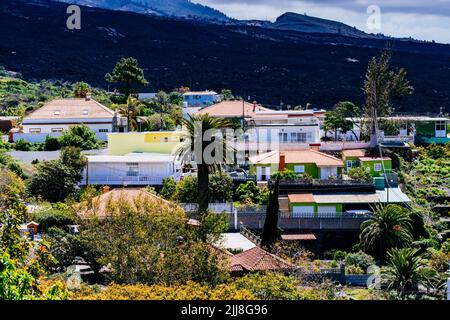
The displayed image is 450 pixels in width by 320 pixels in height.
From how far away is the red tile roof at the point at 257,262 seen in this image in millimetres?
24672

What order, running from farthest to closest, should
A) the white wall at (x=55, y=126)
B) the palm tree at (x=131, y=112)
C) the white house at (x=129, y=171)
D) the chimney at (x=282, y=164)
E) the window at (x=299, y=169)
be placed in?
the palm tree at (x=131, y=112), the white wall at (x=55, y=126), the window at (x=299, y=169), the chimney at (x=282, y=164), the white house at (x=129, y=171)

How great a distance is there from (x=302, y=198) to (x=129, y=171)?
8430 mm

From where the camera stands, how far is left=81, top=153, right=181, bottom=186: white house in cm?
4019

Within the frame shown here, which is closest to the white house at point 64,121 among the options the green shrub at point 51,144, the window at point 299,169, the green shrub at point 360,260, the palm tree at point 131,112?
the palm tree at point 131,112

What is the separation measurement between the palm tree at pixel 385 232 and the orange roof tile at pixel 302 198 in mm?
3874

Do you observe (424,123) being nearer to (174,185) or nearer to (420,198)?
(420,198)

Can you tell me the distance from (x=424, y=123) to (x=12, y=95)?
143 feet

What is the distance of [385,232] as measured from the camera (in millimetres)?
33125

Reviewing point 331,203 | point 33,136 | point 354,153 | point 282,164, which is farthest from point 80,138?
point 331,203

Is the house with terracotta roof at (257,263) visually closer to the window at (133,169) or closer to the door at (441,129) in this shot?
the window at (133,169)

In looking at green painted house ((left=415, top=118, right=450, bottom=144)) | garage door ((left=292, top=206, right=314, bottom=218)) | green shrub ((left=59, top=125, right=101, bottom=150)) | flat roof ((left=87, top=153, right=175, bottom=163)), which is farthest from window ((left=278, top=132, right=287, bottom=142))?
garage door ((left=292, top=206, right=314, bottom=218))

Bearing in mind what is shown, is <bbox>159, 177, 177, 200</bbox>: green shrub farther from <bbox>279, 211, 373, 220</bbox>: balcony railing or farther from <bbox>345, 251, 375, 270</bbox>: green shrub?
<bbox>345, 251, 375, 270</bbox>: green shrub

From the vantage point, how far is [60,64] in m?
129
